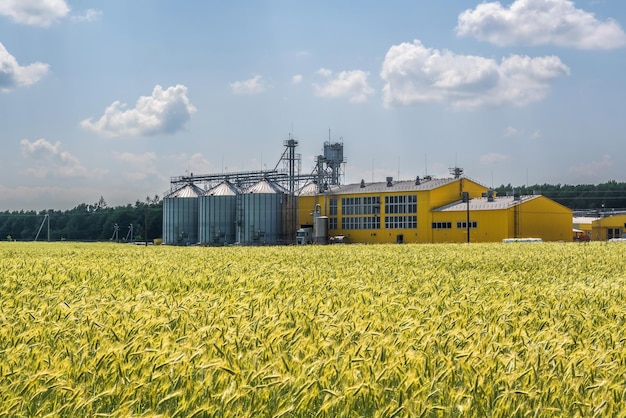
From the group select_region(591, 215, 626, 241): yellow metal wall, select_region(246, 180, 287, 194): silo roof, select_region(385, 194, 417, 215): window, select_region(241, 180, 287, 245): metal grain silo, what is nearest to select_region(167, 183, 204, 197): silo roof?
select_region(246, 180, 287, 194): silo roof

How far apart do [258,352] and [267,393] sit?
102cm

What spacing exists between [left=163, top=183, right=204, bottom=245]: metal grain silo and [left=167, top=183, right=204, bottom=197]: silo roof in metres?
0.51

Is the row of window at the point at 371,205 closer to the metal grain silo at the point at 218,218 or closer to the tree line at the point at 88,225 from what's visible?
the metal grain silo at the point at 218,218

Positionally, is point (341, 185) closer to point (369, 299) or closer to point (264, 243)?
point (264, 243)

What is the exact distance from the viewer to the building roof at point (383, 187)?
85.2 metres

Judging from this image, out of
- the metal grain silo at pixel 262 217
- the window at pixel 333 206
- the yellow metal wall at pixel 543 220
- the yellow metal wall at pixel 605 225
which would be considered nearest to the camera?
the yellow metal wall at pixel 543 220

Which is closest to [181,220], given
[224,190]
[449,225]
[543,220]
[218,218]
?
[218,218]

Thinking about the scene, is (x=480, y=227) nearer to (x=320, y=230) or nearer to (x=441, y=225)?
A: (x=441, y=225)

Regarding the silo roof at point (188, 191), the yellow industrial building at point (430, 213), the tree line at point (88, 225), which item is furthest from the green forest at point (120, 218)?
the yellow industrial building at point (430, 213)

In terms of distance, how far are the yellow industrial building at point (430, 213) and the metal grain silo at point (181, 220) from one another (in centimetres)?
1583

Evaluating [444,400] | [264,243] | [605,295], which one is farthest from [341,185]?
[444,400]

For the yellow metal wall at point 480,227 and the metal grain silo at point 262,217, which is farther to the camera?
the metal grain silo at point 262,217

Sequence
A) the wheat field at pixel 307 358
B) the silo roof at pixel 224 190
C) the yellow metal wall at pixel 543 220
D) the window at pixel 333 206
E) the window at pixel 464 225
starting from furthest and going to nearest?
the silo roof at pixel 224 190 → the window at pixel 333 206 → the yellow metal wall at pixel 543 220 → the window at pixel 464 225 → the wheat field at pixel 307 358

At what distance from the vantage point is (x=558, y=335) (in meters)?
6.20
